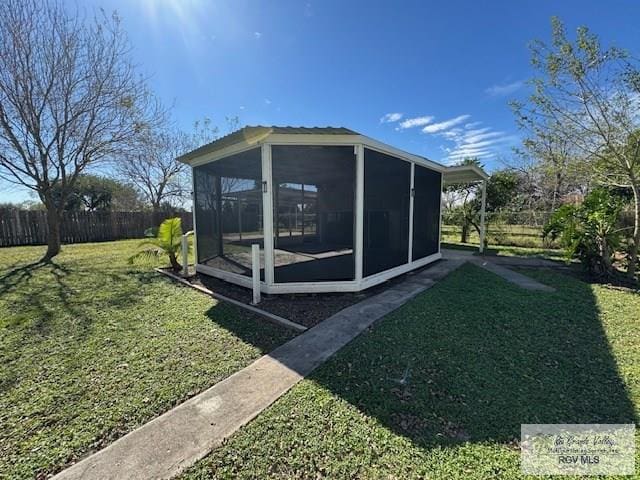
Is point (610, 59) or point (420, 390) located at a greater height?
point (610, 59)

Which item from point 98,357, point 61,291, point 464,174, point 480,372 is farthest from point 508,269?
point 61,291

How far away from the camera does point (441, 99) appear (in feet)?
39.4

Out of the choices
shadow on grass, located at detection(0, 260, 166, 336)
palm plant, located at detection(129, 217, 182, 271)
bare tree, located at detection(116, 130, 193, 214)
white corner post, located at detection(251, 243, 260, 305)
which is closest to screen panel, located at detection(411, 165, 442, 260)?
white corner post, located at detection(251, 243, 260, 305)

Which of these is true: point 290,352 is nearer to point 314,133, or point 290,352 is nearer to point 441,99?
point 314,133

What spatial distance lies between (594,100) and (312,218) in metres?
8.25

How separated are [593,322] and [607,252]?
3.66m

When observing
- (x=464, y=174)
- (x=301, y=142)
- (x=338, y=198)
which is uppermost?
(x=464, y=174)

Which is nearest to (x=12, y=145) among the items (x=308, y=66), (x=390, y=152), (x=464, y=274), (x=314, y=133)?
(x=308, y=66)

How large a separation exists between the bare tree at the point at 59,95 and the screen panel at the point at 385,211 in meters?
9.77

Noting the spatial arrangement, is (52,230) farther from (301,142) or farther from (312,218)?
(301,142)

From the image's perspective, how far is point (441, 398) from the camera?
7.83ft

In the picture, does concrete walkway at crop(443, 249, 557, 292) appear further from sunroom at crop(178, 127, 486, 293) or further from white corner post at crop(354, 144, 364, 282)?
white corner post at crop(354, 144, 364, 282)

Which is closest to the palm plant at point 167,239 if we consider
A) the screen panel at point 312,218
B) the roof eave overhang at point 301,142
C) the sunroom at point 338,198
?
the sunroom at point 338,198

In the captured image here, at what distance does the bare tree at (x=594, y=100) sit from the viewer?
5.96 meters
